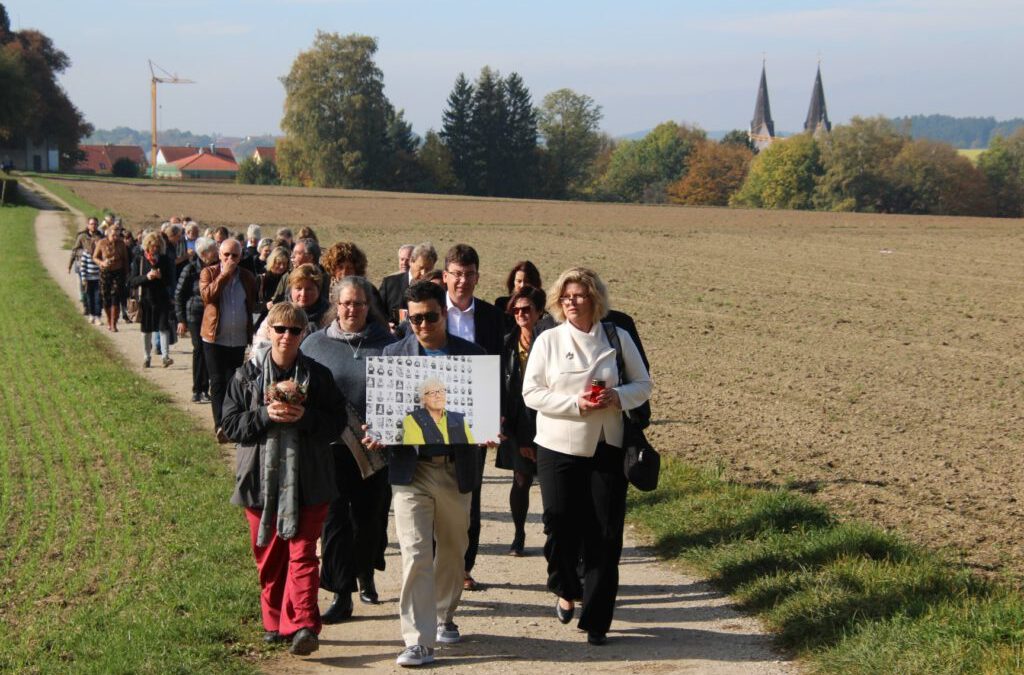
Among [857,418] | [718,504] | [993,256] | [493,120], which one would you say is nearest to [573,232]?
[993,256]

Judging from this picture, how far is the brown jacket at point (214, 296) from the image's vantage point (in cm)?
1090

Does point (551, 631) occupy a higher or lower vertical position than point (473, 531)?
lower

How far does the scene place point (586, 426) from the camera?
6.34 m

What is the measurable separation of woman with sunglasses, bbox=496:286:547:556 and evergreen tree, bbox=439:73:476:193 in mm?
97718

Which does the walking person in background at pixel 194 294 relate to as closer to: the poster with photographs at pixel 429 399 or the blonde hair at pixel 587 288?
the poster with photographs at pixel 429 399

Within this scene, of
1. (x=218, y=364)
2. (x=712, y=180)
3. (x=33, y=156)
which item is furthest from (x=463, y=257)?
(x=33, y=156)

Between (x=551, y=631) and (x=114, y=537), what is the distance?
11.5 feet

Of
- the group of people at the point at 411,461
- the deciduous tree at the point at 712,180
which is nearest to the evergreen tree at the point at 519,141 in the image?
the deciduous tree at the point at 712,180

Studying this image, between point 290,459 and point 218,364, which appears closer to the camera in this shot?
point 290,459

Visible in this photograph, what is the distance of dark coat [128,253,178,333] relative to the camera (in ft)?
51.8

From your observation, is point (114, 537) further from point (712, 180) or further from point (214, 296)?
point (712, 180)

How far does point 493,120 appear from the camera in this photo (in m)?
106

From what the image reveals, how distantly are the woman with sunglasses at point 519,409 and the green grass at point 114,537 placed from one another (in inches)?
67.2

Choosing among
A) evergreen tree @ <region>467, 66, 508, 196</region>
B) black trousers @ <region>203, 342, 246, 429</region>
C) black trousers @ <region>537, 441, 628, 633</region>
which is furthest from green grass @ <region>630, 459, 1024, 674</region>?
evergreen tree @ <region>467, 66, 508, 196</region>
